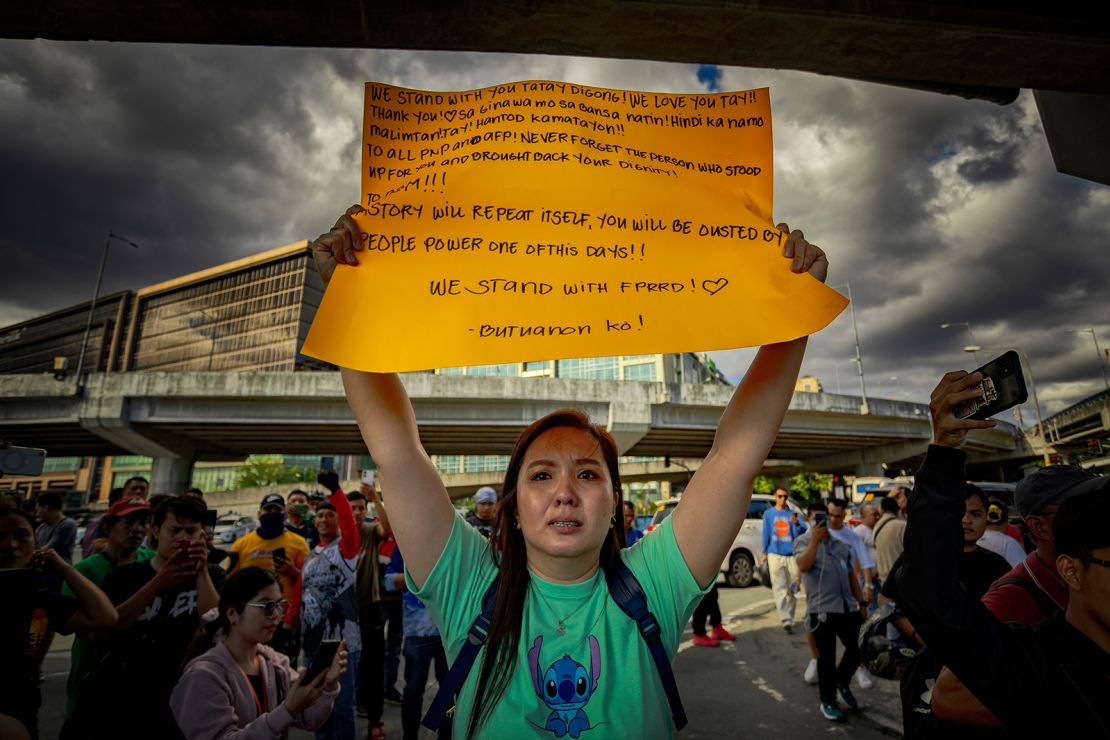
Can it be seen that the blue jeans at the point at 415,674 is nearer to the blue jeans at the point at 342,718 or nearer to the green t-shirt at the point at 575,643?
the blue jeans at the point at 342,718

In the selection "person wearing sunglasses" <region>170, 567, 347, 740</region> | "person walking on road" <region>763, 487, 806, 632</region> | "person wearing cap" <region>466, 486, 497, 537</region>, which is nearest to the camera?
"person wearing sunglasses" <region>170, 567, 347, 740</region>

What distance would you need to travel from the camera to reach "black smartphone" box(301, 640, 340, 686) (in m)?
2.45

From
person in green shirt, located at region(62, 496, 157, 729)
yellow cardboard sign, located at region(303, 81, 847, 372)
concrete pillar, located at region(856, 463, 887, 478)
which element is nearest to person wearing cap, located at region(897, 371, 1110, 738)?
yellow cardboard sign, located at region(303, 81, 847, 372)

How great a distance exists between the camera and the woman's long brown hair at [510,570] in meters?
1.40

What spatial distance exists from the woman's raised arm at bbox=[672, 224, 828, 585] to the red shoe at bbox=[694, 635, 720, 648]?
7098 mm

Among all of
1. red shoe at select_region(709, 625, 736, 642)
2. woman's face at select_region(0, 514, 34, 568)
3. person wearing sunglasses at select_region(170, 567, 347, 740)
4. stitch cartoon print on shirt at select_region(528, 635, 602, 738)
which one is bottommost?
red shoe at select_region(709, 625, 736, 642)

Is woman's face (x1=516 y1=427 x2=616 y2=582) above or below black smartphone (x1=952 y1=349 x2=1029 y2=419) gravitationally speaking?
below

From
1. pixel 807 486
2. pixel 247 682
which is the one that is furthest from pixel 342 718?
pixel 807 486

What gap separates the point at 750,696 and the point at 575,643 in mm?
5360

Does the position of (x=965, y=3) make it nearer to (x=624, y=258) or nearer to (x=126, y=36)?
(x=624, y=258)

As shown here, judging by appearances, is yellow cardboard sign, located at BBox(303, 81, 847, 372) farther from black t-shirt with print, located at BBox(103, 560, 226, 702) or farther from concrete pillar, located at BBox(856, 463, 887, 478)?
concrete pillar, located at BBox(856, 463, 887, 478)

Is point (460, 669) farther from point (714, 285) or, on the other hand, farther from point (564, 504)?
point (714, 285)

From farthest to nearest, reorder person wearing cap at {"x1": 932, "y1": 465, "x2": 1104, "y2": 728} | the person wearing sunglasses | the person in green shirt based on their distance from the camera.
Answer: the person in green shirt → the person wearing sunglasses → person wearing cap at {"x1": 932, "y1": 465, "x2": 1104, "y2": 728}

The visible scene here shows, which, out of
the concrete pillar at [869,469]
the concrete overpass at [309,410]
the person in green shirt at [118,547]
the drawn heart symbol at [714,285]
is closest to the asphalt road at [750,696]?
the person in green shirt at [118,547]
